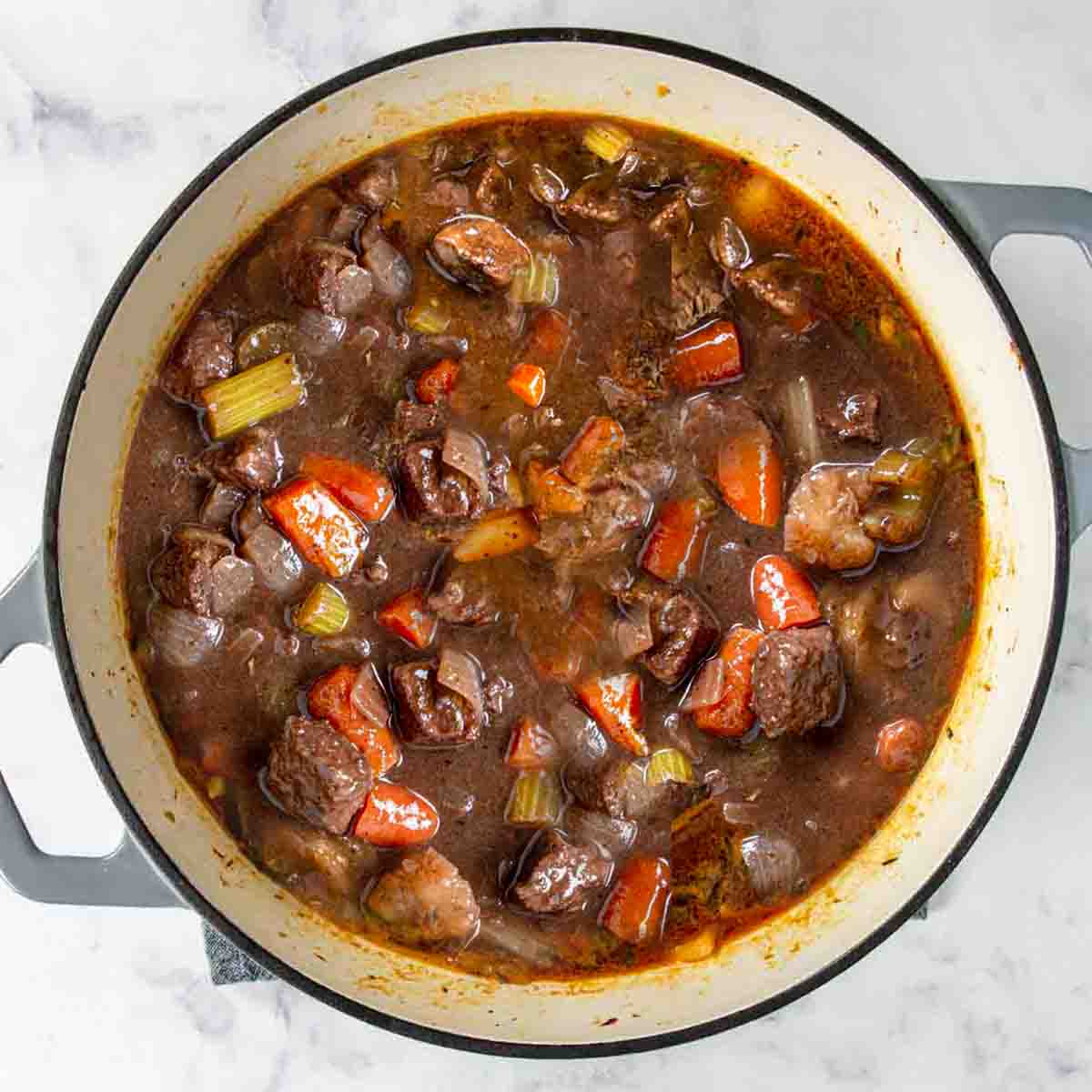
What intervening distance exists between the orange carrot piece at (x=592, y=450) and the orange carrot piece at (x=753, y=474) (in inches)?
9.9

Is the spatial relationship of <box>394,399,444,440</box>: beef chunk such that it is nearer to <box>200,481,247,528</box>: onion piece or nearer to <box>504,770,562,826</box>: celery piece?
<box>200,481,247,528</box>: onion piece

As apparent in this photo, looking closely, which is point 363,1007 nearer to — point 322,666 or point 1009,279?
point 322,666

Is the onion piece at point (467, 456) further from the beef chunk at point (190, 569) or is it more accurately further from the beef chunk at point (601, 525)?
the beef chunk at point (190, 569)

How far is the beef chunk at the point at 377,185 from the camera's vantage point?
3178 millimetres

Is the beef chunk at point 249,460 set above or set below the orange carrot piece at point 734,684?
above

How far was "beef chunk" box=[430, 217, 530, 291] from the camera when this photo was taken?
309 centimetres

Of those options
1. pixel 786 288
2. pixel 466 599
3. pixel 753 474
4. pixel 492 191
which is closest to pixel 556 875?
pixel 466 599

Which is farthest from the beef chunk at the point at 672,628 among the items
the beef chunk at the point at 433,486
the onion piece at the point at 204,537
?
the onion piece at the point at 204,537

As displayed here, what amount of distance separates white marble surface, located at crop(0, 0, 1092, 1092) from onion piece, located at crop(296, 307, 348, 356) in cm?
56

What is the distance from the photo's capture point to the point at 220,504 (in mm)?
3111

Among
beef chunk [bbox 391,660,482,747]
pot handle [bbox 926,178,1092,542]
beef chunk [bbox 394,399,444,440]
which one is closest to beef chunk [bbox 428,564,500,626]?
beef chunk [bbox 391,660,482,747]

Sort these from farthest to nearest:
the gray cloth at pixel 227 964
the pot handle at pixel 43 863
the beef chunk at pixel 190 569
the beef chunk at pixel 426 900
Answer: the gray cloth at pixel 227 964 → the beef chunk at pixel 426 900 → the beef chunk at pixel 190 569 → the pot handle at pixel 43 863

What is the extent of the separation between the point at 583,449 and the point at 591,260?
449 millimetres

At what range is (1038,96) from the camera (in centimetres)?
343
